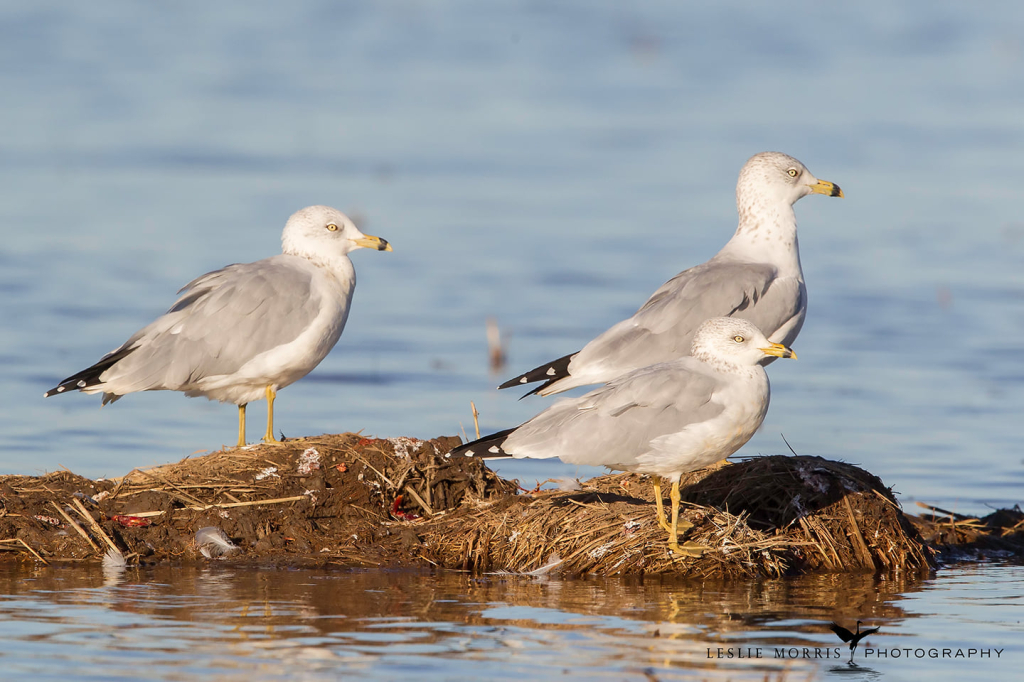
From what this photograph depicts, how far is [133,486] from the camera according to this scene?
9.14 metres

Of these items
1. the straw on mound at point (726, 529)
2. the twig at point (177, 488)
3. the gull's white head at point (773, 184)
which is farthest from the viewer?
the gull's white head at point (773, 184)

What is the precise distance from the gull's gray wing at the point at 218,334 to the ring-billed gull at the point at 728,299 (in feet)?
5.12

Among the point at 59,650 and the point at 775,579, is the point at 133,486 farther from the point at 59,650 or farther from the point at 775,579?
the point at 775,579

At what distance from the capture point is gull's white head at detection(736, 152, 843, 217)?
11.4 m

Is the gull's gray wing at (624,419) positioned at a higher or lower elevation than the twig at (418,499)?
higher

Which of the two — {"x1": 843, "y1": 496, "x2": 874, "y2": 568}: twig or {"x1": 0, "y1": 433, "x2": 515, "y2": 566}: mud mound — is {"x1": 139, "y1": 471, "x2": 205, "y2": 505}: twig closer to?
{"x1": 0, "y1": 433, "x2": 515, "y2": 566}: mud mound

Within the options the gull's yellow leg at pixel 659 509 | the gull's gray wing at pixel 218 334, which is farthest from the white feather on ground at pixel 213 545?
the gull's yellow leg at pixel 659 509

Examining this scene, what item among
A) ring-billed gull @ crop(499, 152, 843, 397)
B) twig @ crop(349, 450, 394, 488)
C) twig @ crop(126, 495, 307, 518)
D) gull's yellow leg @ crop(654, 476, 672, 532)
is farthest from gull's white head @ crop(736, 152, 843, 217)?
twig @ crop(126, 495, 307, 518)

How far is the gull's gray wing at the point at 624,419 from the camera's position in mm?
8227

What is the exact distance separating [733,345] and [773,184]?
10.8 feet

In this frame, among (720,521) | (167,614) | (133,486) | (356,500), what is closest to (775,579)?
(720,521)

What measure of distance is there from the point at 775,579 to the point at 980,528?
232 cm

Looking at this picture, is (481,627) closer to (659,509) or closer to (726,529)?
(659,509)

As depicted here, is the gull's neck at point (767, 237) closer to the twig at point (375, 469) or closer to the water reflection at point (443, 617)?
the water reflection at point (443, 617)
